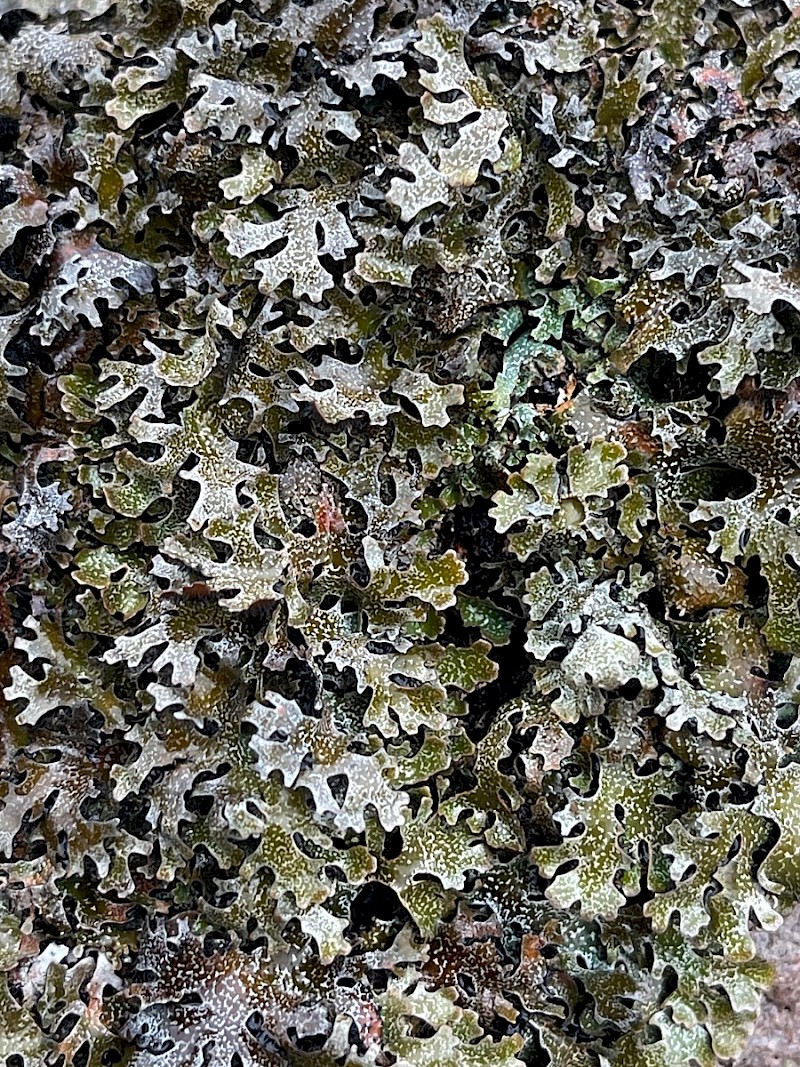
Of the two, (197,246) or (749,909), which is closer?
(749,909)

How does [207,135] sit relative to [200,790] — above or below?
above

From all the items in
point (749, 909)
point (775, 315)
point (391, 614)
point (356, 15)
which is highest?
point (356, 15)

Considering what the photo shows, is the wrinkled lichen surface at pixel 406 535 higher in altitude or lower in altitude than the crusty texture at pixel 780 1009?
higher

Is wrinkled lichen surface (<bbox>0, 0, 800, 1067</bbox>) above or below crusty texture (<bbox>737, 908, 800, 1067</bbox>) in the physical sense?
above

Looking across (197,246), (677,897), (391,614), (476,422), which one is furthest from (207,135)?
(677,897)

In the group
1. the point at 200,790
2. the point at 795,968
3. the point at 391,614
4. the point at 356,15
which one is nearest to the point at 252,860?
the point at 200,790

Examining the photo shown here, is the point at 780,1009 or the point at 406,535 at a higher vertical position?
the point at 406,535

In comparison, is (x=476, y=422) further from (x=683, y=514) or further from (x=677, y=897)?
(x=677, y=897)
